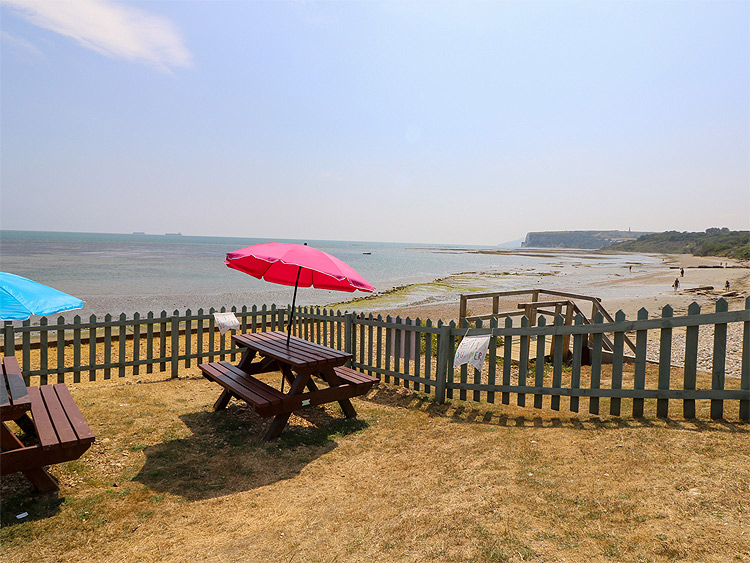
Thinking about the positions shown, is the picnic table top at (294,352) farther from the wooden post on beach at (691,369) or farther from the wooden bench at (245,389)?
the wooden post on beach at (691,369)

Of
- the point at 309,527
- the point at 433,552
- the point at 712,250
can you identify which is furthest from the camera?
the point at 712,250

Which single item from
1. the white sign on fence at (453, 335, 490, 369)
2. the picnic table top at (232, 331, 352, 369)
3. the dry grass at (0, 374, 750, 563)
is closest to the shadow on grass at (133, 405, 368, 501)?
the dry grass at (0, 374, 750, 563)

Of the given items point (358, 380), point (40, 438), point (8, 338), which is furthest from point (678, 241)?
point (40, 438)

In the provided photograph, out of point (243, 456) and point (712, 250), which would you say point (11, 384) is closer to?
point (243, 456)

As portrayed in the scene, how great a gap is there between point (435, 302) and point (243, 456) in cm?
2255

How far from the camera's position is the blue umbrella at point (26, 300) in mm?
3199

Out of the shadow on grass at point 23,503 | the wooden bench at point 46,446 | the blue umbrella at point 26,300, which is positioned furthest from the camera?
the wooden bench at point 46,446

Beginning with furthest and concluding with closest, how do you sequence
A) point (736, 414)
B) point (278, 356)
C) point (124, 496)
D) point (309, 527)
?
1. point (278, 356)
2. point (736, 414)
3. point (124, 496)
4. point (309, 527)

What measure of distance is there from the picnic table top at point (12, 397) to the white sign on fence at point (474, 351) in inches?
180

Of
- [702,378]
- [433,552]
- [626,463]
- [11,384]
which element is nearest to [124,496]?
[11,384]

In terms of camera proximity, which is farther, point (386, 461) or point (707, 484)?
point (386, 461)

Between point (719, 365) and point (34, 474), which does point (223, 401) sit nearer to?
point (34, 474)

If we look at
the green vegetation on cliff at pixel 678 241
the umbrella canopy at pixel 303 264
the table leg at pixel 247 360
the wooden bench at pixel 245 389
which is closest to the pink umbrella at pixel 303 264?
the umbrella canopy at pixel 303 264

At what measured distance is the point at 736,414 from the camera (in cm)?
485
